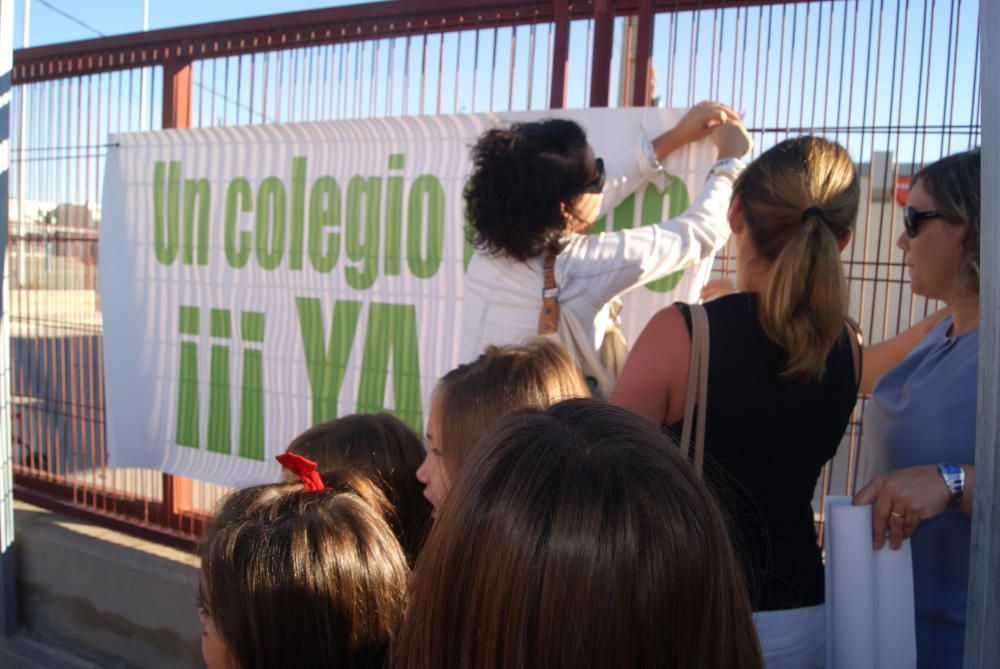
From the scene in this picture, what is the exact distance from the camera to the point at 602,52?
2.60 m

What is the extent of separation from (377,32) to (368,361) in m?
1.24

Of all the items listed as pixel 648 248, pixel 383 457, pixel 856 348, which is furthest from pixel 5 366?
pixel 856 348

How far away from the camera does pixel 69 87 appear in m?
3.89

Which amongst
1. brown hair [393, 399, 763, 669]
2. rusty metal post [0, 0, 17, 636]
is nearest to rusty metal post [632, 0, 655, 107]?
brown hair [393, 399, 763, 669]

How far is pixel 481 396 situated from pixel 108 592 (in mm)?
2923

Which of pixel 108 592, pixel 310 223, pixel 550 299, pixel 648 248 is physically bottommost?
pixel 108 592

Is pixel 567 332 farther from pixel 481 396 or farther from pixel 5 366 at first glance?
pixel 5 366

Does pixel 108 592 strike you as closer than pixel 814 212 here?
No

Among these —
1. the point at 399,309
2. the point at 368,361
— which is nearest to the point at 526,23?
the point at 399,309

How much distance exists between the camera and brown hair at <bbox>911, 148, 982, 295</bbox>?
1.57 meters

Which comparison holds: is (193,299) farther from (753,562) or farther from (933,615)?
(933,615)

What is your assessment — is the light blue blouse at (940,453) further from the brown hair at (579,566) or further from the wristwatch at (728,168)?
the brown hair at (579,566)

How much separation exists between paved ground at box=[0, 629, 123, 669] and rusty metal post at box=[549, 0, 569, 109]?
10.3 ft

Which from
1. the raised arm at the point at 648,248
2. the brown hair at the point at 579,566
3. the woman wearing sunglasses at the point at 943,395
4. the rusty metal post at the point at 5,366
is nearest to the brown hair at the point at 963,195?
the woman wearing sunglasses at the point at 943,395
